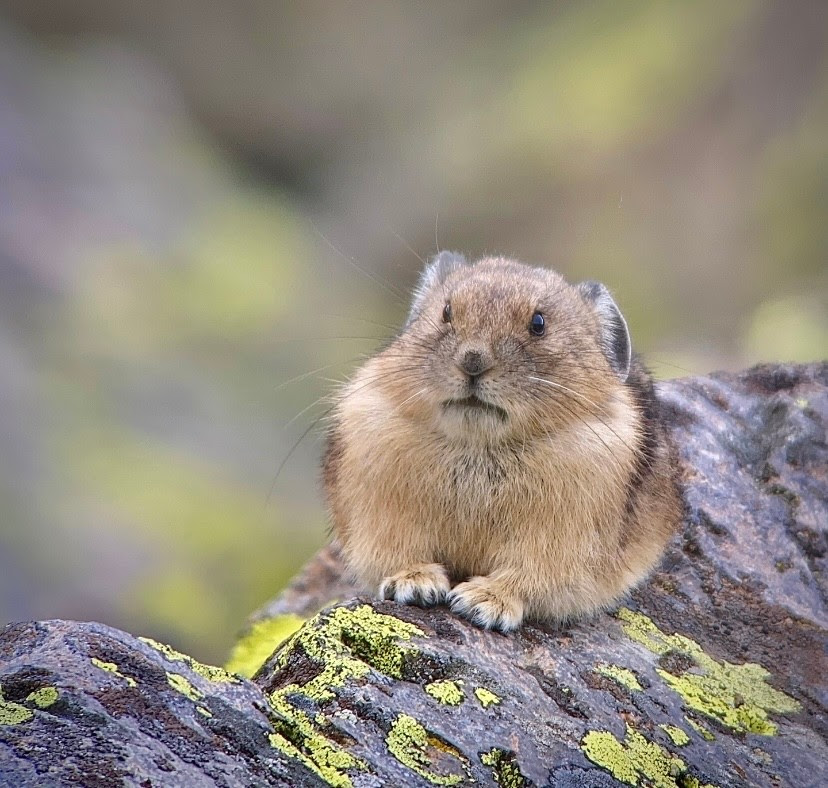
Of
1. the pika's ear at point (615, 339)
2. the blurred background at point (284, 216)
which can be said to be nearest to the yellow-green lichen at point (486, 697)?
the pika's ear at point (615, 339)

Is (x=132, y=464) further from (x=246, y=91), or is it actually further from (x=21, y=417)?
(x=246, y=91)

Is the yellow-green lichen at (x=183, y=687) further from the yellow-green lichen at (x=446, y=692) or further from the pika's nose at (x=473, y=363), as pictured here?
the pika's nose at (x=473, y=363)

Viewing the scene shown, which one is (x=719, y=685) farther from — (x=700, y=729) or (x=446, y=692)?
(x=446, y=692)

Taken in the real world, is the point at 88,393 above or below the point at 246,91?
Answer: below

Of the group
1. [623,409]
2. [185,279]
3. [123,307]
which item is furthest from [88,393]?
[623,409]

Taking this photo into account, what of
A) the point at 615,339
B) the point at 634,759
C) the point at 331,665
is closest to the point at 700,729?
the point at 634,759
